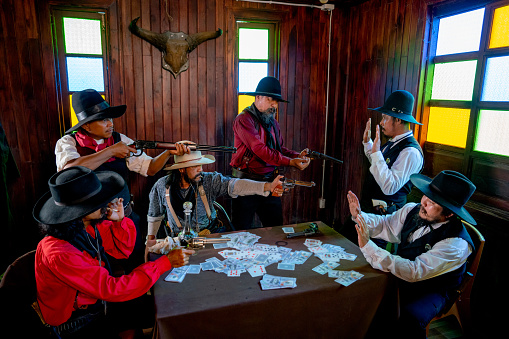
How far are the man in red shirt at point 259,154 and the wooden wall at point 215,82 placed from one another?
2.81 ft

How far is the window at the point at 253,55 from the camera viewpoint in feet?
15.3

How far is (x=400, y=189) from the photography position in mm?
3248

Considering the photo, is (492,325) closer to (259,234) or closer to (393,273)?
(393,273)

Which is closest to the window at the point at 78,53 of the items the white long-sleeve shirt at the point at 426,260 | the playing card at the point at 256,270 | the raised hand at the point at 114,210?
the raised hand at the point at 114,210

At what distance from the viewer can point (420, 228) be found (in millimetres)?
2475

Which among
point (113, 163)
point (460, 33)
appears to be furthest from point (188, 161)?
point (460, 33)

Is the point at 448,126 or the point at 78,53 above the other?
the point at 78,53

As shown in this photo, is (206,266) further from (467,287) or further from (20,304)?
(467,287)

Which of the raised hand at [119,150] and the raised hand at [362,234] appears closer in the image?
the raised hand at [362,234]

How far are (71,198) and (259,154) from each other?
7.22 ft

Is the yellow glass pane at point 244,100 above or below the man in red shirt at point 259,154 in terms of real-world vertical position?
above

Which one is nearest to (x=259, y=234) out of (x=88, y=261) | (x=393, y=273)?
(x=393, y=273)

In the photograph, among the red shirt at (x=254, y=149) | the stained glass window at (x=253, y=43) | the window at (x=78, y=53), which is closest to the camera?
the red shirt at (x=254, y=149)

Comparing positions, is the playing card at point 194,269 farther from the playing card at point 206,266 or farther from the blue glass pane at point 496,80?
the blue glass pane at point 496,80
